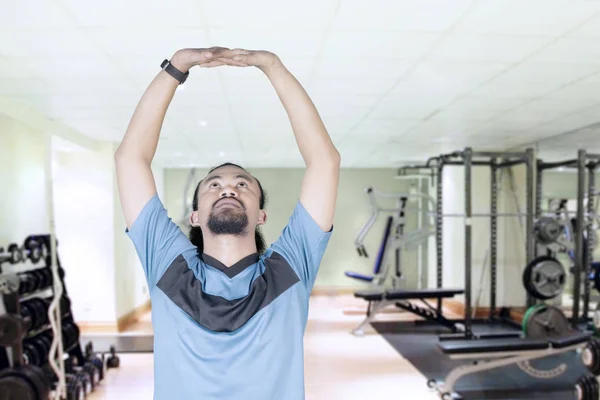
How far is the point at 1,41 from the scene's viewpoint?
5.88ft

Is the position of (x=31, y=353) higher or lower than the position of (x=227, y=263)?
lower

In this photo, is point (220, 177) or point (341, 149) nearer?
point (220, 177)

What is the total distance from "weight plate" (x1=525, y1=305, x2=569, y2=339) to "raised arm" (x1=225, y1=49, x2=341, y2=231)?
3275mm

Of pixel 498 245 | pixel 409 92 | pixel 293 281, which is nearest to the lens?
pixel 293 281

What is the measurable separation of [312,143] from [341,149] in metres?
3.81

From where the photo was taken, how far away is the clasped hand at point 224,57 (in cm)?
93

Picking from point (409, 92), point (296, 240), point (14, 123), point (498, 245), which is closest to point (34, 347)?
point (14, 123)

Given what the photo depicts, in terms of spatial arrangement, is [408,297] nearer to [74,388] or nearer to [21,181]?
[74,388]

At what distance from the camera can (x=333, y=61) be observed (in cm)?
205

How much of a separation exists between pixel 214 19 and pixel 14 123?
76.7 inches

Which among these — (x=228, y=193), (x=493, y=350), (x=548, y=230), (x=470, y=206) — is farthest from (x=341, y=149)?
(x=228, y=193)

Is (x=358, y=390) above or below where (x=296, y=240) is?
below

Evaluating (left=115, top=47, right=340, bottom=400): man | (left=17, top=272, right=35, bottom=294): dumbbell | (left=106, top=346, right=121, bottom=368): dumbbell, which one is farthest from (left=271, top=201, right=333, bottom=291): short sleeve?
(left=106, top=346, right=121, bottom=368): dumbbell

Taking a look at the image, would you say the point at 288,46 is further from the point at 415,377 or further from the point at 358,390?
the point at 415,377
